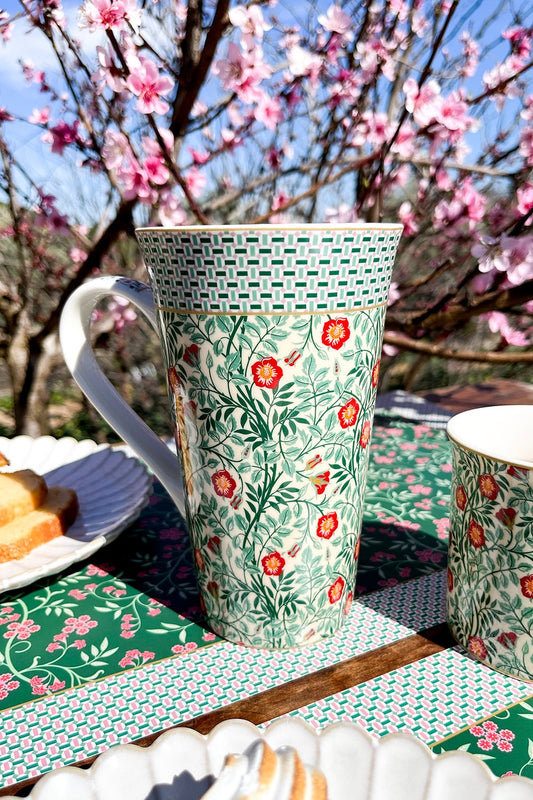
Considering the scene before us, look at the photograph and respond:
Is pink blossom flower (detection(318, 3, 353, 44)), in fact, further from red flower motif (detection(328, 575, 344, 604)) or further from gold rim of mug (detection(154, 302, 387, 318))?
red flower motif (detection(328, 575, 344, 604))

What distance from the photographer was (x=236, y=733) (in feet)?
1.21

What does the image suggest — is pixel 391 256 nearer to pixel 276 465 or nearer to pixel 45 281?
pixel 276 465

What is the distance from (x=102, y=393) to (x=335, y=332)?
0.97 ft

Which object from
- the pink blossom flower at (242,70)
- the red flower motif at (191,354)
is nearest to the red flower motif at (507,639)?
the red flower motif at (191,354)

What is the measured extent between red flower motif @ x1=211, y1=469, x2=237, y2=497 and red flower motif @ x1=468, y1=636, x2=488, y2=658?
0.84ft

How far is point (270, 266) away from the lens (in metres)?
0.43

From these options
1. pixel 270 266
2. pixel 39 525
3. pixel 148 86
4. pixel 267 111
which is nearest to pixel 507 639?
pixel 270 266

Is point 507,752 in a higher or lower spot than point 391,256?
lower

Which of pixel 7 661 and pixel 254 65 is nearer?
pixel 7 661

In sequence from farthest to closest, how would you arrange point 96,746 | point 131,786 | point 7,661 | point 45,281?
1. point 45,281
2. point 7,661
3. point 96,746
4. point 131,786

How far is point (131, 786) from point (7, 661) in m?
0.26

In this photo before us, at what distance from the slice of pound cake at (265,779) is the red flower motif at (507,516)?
0.25 meters

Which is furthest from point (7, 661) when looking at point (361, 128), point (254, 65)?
point (361, 128)

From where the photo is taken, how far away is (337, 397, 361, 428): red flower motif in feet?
1.63
